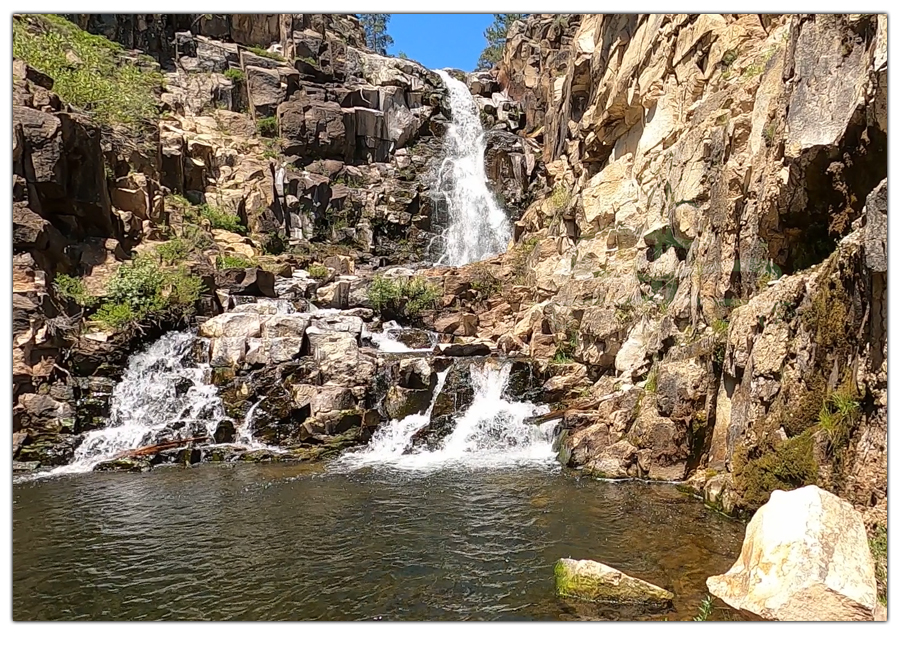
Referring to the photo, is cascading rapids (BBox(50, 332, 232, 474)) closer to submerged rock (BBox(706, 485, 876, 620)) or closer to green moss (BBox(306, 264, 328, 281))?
green moss (BBox(306, 264, 328, 281))

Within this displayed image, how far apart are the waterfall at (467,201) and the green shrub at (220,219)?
9.51 m

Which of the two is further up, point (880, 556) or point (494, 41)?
point (494, 41)

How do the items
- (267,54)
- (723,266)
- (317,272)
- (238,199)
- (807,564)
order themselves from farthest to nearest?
(267,54)
(238,199)
(317,272)
(723,266)
(807,564)

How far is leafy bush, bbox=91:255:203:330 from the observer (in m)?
18.9

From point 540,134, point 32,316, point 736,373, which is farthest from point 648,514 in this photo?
point 540,134

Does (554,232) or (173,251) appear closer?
(173,251)

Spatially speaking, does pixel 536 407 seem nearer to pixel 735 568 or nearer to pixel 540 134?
pixel 735 568

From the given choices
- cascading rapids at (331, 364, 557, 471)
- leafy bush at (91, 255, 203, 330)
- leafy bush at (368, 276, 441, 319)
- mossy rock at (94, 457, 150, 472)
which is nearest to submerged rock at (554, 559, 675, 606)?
cascading rapids at (331, 364, 557, 471)

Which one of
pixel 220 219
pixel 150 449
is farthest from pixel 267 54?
pixel 150 449

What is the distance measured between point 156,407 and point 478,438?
28.0 feet

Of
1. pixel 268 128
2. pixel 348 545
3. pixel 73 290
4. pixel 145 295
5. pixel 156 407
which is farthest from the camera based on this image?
pixel 268 128

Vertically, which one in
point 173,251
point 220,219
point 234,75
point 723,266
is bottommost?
point 723,266

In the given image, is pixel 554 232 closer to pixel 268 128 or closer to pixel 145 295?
pixel 145 295

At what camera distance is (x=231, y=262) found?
25.0 m
